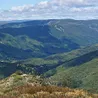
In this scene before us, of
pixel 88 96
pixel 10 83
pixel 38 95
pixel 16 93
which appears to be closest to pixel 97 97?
pixel 88 96

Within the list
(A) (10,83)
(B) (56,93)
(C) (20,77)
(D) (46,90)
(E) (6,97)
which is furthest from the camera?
(C) (20,77)

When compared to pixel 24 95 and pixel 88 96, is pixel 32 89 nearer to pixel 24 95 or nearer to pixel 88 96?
pixel 24 95

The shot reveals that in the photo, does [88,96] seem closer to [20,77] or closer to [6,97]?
[6,97]

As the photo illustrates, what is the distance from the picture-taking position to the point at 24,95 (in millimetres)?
19172

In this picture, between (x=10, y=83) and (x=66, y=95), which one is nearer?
(x=66, y=95)

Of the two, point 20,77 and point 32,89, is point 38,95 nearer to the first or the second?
point 32,89

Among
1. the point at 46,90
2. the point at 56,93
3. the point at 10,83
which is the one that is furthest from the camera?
the point at 10,83

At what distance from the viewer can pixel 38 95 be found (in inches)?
759

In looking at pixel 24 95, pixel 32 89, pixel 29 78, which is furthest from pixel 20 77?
pixel 24 95

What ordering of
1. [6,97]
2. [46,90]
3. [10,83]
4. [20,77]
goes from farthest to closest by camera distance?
[20,77] → [10,83] → [46,90] → [6,97]

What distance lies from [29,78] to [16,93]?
9.89m

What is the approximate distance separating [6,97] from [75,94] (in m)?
4.62

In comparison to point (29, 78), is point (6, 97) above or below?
above

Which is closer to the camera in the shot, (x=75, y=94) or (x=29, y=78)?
(x=75, y=94)
